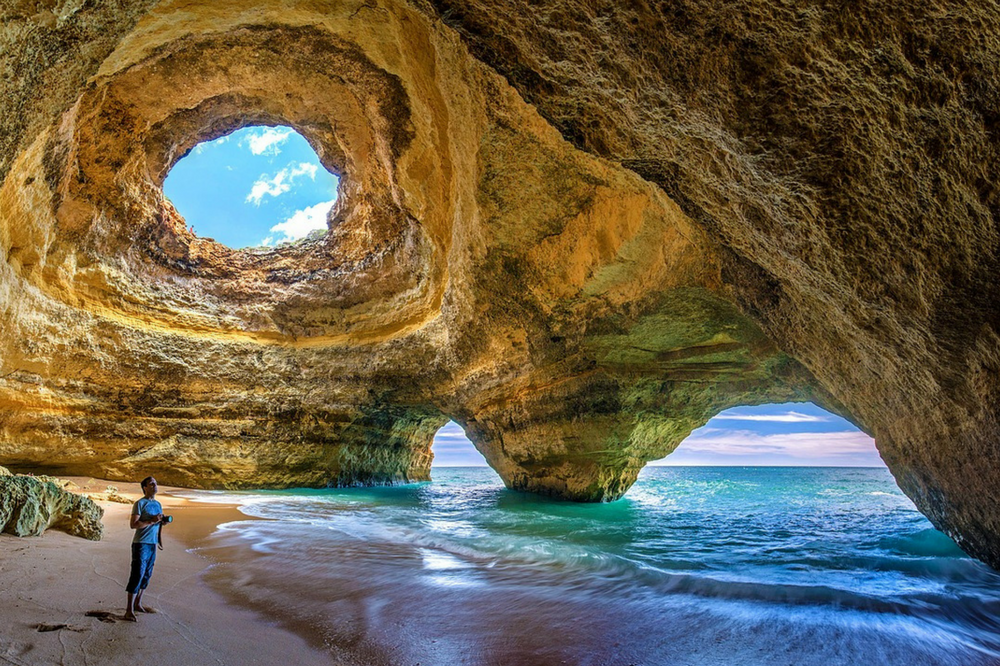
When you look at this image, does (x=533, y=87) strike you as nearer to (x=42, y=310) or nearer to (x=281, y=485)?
(x=42, y=310)

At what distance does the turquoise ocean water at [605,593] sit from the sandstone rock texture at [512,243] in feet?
4.11

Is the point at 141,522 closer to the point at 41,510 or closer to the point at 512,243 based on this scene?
the point at 41,510

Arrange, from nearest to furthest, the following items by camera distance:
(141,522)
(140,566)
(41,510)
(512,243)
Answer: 1. (140,566)
2. (141,522)
3. (41,510)
4. (512,243)

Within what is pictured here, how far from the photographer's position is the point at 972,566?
481 cm

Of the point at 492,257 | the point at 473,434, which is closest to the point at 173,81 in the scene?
the point at 492,257

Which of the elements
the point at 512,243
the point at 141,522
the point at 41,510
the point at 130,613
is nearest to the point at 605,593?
the point at 130,613

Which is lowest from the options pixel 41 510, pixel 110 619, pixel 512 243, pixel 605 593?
Answer: pixel 605 593

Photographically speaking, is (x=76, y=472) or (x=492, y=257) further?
(x=76, y=472)

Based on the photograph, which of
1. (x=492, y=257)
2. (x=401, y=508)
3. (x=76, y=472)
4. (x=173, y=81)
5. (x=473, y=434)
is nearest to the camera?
(x=492, y=257)

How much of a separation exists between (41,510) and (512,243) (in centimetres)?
592

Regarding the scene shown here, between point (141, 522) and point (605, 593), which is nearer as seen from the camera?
point (141, 522)

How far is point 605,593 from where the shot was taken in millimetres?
3811

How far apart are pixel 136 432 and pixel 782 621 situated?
Result: 1169 cm

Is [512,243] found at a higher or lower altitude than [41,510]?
higher
